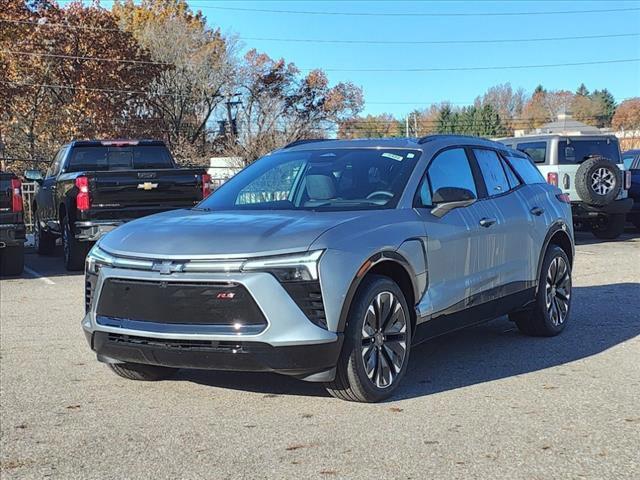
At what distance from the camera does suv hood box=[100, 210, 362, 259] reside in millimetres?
4438

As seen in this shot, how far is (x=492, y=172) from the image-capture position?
258 inches

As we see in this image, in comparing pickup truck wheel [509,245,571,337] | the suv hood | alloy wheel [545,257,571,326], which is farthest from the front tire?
alloy wheel [545,257,571,326]

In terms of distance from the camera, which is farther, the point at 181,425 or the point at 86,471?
the point at 181,425

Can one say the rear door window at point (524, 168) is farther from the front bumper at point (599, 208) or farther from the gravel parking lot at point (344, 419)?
the front bumper at point (599, 208)

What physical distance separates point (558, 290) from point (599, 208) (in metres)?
8.63

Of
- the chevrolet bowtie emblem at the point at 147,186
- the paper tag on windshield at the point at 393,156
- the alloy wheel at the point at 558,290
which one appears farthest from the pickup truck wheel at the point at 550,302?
the chevrolet bowtie emblem at the point at 147,186

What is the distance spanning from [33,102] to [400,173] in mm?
31097

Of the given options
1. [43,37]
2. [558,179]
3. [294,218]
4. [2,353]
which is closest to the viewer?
[294,218]

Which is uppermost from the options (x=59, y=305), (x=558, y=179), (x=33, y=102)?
(x=33, y=102)

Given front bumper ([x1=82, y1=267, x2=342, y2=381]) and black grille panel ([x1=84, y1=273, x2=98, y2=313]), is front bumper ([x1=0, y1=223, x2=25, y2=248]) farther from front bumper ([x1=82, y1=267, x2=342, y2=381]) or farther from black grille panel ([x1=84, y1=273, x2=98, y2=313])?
front bumper ([x1=82, y1=267, x2=342, y2=381])

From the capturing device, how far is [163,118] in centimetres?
3981

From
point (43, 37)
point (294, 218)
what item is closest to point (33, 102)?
point (43, 37)

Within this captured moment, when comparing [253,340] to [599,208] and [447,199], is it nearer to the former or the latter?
[447,199]

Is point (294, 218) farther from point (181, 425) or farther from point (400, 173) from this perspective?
point (181, 425)
